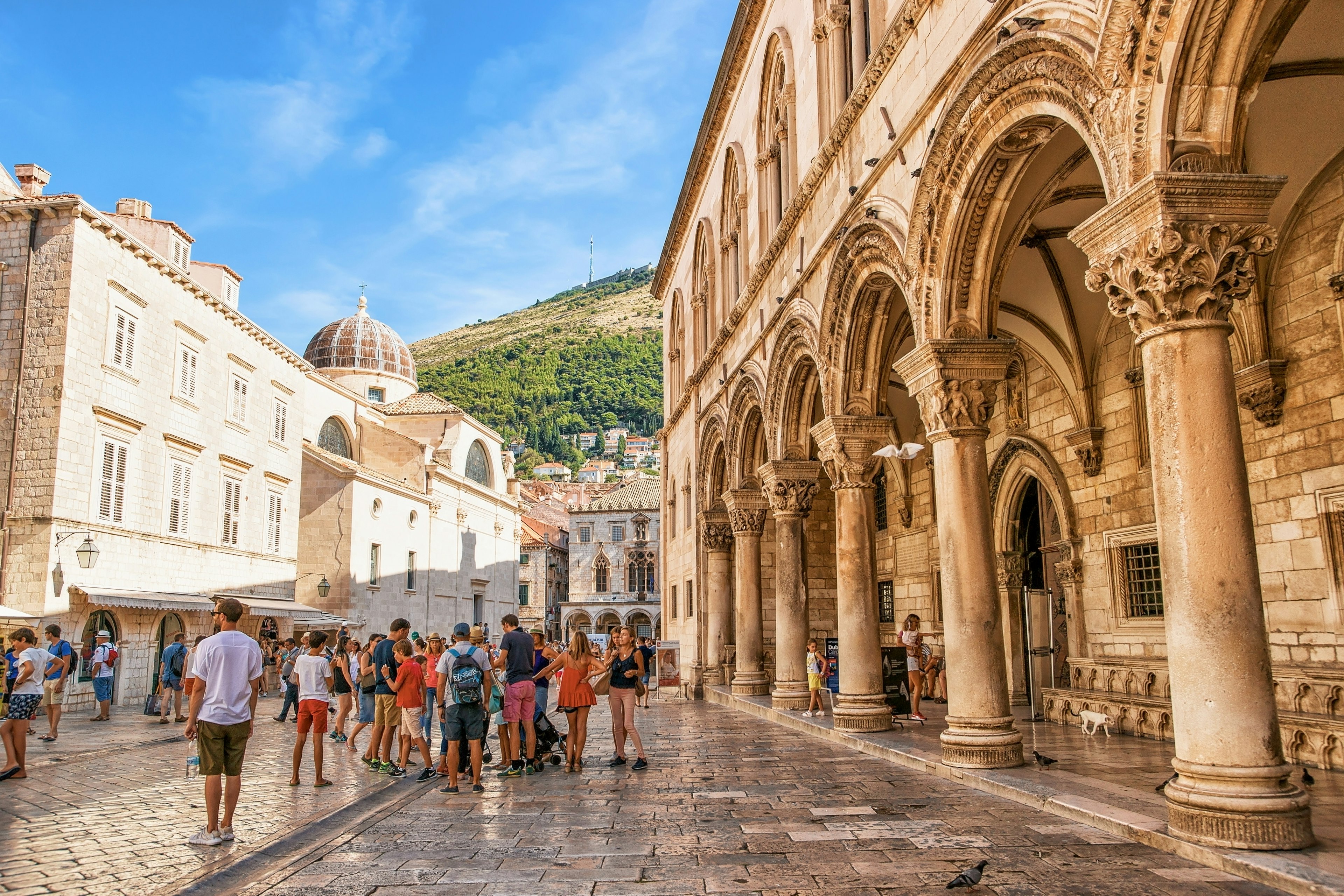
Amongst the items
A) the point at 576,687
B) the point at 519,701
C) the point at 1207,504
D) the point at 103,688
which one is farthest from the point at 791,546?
the point at 103,688

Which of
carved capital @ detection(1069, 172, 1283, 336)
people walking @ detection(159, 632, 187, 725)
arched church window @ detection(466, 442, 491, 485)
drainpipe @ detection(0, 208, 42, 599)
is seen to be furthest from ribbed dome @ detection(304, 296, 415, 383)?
carved capital @ detection(1069, 172, 1283, 336)

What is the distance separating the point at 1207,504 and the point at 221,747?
22.6ft

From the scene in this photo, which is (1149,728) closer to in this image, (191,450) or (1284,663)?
(1284,663)

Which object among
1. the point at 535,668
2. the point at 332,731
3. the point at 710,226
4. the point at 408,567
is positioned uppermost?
the point at 710,226

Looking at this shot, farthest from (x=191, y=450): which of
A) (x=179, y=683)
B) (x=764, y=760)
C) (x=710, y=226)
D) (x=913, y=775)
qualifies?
(x=913, y=775)

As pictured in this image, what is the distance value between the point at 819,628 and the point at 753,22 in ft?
43.5

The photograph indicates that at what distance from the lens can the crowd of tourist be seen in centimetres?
717

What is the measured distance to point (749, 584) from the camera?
19500 mm

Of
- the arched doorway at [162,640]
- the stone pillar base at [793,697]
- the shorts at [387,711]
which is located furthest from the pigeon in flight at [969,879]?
the arched doorway at [162,640]

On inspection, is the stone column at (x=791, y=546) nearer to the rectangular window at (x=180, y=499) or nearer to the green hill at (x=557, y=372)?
the rectangular window at (x=180, y=499)

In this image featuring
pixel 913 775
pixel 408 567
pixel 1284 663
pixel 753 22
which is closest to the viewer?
pixel 913 775

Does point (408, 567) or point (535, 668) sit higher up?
point (408, 567)

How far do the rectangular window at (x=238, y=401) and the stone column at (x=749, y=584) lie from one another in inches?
621

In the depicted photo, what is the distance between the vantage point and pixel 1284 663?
10258 mm
